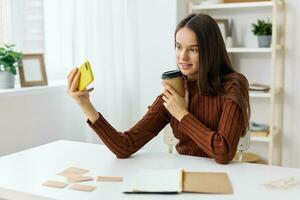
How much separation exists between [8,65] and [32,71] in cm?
22

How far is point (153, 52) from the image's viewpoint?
3.01 m

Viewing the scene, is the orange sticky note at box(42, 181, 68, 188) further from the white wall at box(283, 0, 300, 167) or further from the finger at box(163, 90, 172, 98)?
the white wall at box(283, 0, 300, 167)

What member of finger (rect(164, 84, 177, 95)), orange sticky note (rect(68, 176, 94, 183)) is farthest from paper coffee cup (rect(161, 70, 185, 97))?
orange sticky note (rect(68, 176, 94, 183))

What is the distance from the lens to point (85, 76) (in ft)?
4.98

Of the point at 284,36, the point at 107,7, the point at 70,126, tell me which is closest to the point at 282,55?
the point at 284,36

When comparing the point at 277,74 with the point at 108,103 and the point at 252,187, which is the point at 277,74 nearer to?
the point at 108,103

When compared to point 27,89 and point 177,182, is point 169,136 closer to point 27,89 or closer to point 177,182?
point 177,182

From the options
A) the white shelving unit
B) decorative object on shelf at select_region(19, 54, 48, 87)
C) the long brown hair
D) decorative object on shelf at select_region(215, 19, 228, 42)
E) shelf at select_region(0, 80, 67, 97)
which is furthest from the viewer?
decorative object on shelf at select_region(215, 19, 228, 42)

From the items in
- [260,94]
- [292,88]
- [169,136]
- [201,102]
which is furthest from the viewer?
[292,88]

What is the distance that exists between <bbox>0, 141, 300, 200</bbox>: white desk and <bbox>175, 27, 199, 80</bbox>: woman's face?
35cm

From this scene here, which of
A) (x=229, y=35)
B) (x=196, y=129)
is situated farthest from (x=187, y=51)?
(x=229, y=35)

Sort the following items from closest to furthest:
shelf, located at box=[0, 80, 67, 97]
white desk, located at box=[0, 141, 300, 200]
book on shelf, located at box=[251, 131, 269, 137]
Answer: white desk, located at box=[0, 141, 300, 200] → shelf, located at box=[0, 80, 67, 97] → book on shelf, located at box=[251, 131, 269, 137]

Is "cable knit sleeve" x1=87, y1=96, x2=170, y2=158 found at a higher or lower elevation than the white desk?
higher

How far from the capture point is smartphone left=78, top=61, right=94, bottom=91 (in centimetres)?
150
